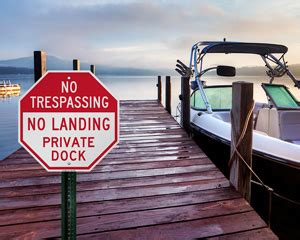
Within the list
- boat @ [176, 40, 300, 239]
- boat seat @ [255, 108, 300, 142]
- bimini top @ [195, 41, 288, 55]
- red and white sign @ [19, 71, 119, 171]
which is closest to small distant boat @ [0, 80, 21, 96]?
boat @ [176, 40, 300, 239]

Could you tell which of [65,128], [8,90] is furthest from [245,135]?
[8,90]

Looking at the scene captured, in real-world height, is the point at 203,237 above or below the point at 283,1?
below

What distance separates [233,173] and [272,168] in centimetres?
69

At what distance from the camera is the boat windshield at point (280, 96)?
374 centimetres

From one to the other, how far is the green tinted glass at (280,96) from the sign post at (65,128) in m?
3.20

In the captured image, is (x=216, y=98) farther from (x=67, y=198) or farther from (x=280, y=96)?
(x=67, y=198)

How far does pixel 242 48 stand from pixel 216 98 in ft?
3.42

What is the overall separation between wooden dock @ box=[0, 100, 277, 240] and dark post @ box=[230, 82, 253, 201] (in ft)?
0.36

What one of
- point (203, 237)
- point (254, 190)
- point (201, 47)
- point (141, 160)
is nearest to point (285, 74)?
point (201, 47)

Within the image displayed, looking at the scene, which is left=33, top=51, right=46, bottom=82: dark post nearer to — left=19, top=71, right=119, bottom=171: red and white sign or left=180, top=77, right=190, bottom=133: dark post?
left=180, top=77, right=190, bottom=133: dark post

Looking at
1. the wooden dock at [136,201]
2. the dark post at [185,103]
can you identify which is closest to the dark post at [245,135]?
the wooden dock at [136,201]

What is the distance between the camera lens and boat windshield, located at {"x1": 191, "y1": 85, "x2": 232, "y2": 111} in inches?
205

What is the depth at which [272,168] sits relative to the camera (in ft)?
9.32

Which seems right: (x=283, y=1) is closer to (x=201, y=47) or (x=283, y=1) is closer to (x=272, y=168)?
(x=201, y=47)
